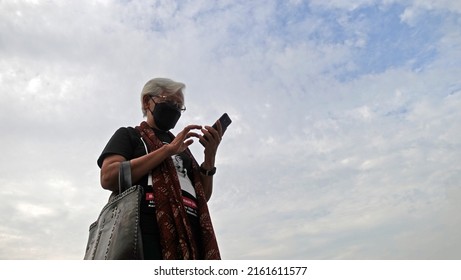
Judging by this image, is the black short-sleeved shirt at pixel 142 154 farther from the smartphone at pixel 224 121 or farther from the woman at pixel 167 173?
the smartphone at pixel 224 121

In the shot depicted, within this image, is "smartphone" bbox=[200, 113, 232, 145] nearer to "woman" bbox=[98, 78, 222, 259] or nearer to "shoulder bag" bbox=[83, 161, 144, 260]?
"woman" bbox=[98, 78, 222, 259]

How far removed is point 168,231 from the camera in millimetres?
2598

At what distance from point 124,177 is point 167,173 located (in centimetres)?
35

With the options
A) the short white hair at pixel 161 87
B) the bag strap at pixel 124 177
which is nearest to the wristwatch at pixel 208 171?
the short white hair at pixel 161 87

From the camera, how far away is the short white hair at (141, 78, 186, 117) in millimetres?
3479

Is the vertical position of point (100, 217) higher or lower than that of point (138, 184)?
lower

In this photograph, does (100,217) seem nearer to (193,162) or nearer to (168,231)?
(168,231)

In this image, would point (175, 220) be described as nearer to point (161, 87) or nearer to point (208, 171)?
point (208, 171)

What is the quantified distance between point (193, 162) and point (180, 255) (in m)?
1.03

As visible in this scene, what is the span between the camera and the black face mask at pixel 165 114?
341 cm

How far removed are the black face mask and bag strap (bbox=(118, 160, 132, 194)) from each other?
786 mm

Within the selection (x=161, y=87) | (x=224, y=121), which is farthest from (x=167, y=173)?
(x=161, y=87)
